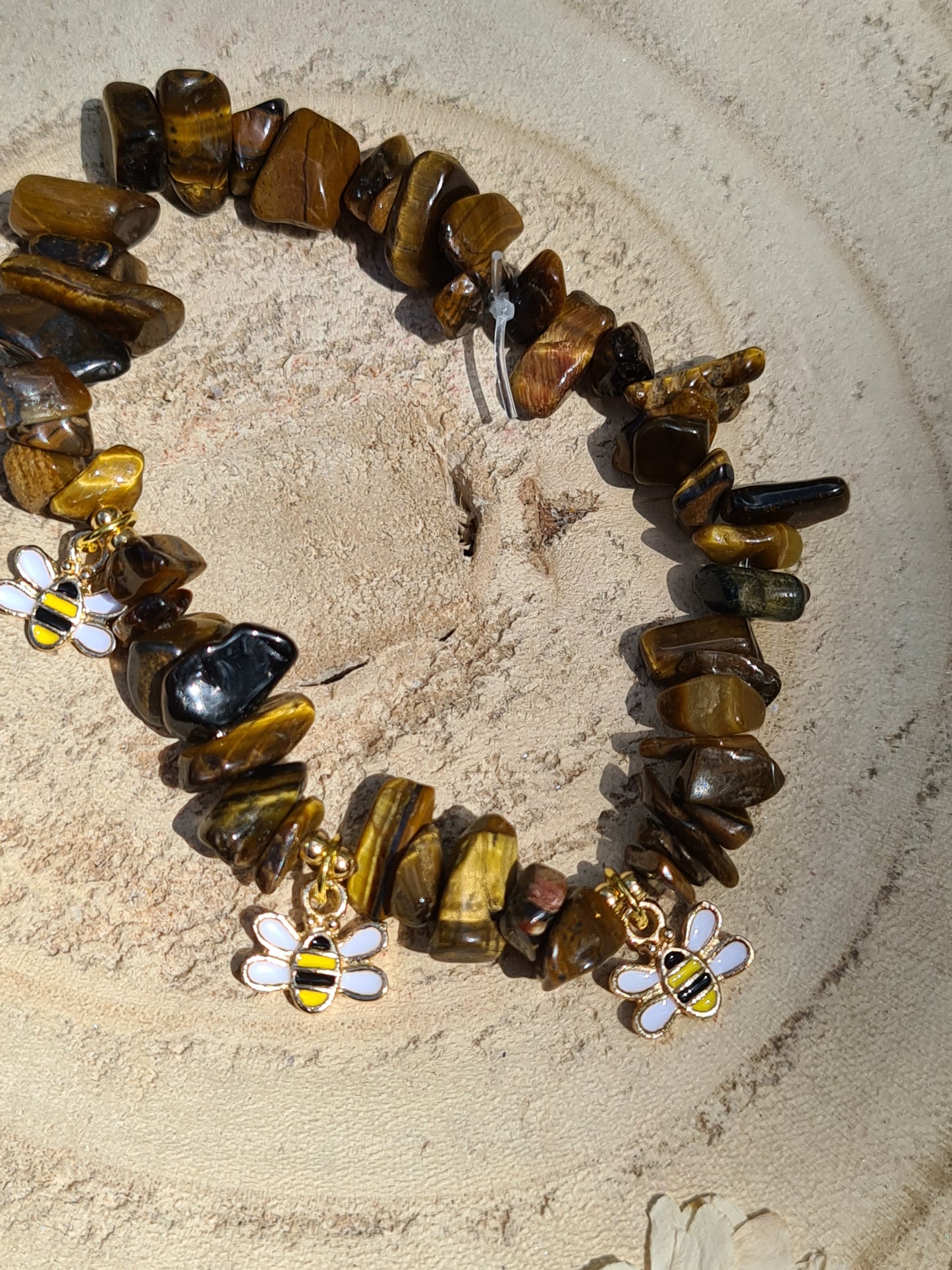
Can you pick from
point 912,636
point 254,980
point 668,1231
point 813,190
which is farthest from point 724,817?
point 813,190

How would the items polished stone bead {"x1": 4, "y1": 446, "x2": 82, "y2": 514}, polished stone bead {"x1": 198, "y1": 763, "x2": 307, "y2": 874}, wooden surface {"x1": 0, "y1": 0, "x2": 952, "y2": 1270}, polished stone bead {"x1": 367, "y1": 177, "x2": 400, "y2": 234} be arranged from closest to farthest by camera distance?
1. wooden surface {"x1": 0, "y1": 0, "x2": 952, "y2": 1270}
2. polished stone bead {"x1": 198, "y1": 763, "x2": 307, "y2": 874}
3. polished stone bead {"x1": 4, "y1": 446, "x2": 82, "y2": 514}
4. polished stone bead {"x1": 367, "y1": 177, "x2": 400, "y2": 234}

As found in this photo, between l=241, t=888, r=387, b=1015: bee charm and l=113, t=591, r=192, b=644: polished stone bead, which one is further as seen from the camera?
l=113, t=591, r=192, b=644: polished stone bead

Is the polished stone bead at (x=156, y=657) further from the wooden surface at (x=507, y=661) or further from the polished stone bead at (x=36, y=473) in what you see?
the polished stone bead at (x=36, y=473)

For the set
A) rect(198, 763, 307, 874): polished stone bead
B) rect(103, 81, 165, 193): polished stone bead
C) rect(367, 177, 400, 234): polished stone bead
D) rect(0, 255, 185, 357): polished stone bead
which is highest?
rect(367, 177, 400, 234): polished stone bead

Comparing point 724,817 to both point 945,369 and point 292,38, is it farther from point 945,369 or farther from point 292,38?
point 292,38

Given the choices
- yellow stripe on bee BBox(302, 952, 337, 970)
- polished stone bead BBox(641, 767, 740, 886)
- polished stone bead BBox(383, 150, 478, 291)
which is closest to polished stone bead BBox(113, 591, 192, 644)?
yellow stripe on bee BBox(302, 952, 337, 970)

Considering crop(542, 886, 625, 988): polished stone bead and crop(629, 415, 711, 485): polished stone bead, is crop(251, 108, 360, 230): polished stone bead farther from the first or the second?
crop(542, 886, 625, 988): polished stone bead
